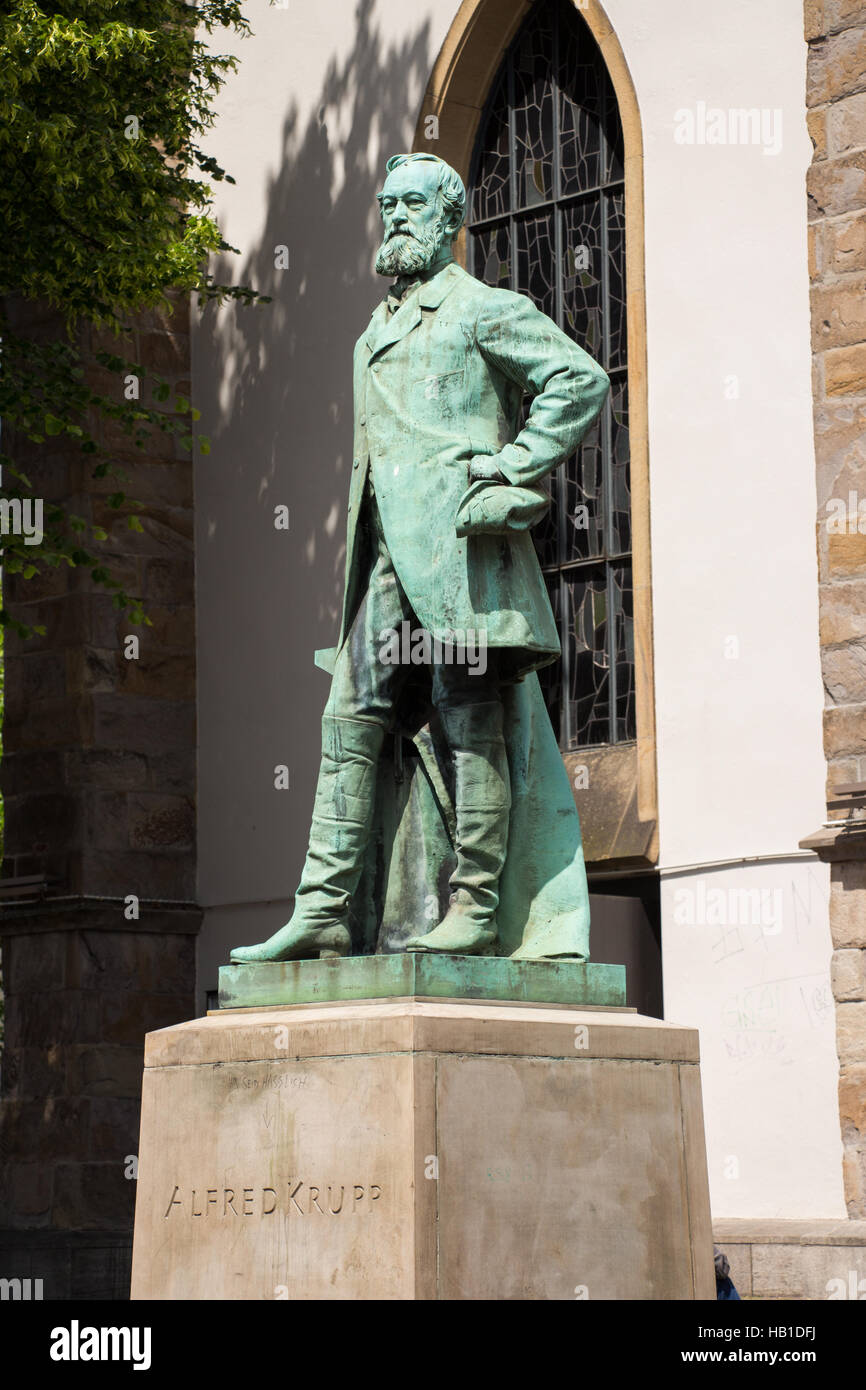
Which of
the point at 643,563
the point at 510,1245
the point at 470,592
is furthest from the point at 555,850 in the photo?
the point at 643,563

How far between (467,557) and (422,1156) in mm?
1814

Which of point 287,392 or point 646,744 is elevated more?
point 287,392

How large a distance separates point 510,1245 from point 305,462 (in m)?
12.7

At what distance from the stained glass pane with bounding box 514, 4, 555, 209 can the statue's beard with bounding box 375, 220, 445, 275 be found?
996cm

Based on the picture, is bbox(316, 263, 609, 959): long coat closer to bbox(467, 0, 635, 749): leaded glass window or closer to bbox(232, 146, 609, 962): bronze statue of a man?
bbox(232, 146, 609, 962): bronze statue of a man

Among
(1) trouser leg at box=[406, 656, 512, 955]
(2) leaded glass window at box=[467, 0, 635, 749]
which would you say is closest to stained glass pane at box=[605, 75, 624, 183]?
(2) leaded glass window at box=[467, 0, 635, 749]

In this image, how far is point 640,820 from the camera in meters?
15.2

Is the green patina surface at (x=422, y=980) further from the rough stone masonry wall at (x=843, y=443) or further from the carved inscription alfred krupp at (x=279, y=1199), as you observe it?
the rough stone masonry wall at (x=843, y=443)

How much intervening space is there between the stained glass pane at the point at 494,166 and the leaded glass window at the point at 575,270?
0.01 m

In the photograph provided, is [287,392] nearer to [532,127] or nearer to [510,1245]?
[532,127]

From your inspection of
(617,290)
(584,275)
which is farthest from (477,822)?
(584,275)

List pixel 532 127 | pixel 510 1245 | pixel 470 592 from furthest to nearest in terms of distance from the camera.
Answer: pixel 532 127, pixel 470 592, pixel 510 1245

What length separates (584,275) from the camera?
54.2 feet

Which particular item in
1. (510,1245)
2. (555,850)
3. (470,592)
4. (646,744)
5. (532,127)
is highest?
(532,127)
